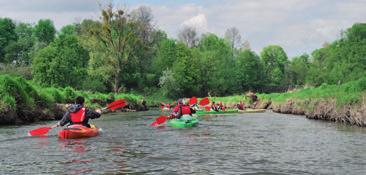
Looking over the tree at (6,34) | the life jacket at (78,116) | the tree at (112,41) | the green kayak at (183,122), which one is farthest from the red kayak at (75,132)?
the tree at (6,34)

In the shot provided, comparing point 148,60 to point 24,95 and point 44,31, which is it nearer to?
point 44,31

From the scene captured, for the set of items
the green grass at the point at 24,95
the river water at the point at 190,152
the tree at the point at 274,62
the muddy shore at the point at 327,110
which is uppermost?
the tree at the point at 274,62

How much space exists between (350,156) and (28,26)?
79.2 metres

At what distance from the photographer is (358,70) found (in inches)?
2291

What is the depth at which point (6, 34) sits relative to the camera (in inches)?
2859

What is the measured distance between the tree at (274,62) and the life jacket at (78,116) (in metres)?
73.8

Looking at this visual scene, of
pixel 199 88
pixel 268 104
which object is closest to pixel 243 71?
pixel 199 88

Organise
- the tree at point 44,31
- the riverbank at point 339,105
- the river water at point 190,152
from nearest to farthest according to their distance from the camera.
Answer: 1. the river water at point 190,152
2. the riverbank at point 339,105
3. the tree at point 44,31

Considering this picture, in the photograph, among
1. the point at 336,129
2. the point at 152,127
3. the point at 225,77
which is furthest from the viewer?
the point at 225,77

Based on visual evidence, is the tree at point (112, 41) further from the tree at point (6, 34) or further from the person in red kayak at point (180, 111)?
the tree at point (6, 34)

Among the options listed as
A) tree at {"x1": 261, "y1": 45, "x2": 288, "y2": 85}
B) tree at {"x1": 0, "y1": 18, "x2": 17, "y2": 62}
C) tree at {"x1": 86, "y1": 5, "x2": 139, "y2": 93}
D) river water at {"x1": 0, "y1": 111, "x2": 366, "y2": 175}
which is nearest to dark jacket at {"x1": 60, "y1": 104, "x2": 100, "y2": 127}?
river water at {"x1": 0, "y1": 111, "x2": 366, "y2": 175}

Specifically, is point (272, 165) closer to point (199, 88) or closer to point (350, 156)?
point (350, 156)

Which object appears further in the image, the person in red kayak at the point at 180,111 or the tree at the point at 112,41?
the tree at the point at 112,41

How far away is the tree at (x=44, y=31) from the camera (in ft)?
244
